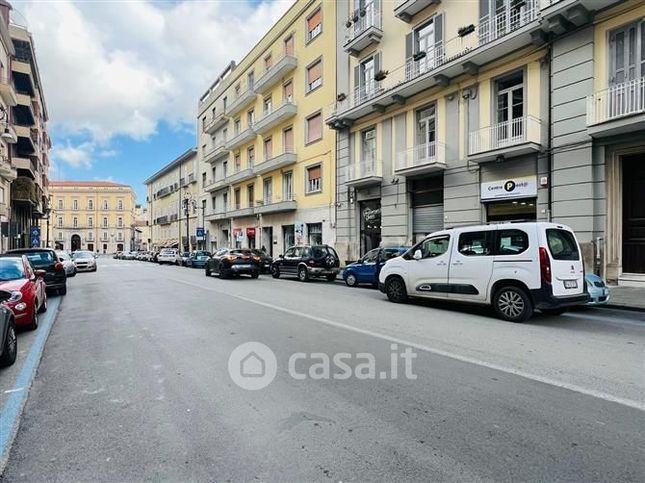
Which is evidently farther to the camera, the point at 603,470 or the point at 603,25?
the point at 603,25

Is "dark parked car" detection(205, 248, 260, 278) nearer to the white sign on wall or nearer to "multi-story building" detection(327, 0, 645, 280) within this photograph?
"multi-story building" detection(327, 0, 645, 280)

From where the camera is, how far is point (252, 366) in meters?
4.85

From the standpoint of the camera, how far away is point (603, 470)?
2619 millimetres

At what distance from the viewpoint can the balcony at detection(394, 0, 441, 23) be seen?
16781mm

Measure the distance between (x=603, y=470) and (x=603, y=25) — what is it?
1374cm

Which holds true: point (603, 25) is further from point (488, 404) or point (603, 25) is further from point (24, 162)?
point (24, 162)

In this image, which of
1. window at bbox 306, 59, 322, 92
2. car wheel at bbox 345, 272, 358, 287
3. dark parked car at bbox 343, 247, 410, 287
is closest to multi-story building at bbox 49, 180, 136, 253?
window at bbox 306, 59, 322, 92

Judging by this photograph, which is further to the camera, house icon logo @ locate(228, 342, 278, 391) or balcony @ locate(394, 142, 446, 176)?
balcony @ locate(394, 142, 446, 176)

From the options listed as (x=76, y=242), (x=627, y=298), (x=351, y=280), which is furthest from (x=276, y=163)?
(x=76, y=242)

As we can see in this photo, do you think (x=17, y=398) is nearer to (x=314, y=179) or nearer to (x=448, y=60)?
(x=448, y=60)

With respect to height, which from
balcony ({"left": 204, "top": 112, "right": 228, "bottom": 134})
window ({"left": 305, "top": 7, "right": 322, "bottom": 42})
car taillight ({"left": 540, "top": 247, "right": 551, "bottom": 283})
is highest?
window ({"left": 305, "top": 7, "right": 322, "bottom": 42})

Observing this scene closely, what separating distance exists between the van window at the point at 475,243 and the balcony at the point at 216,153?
31107 mm

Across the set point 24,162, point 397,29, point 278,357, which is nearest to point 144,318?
point 278,357

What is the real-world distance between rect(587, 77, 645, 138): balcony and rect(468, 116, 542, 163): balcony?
167 centimetres
